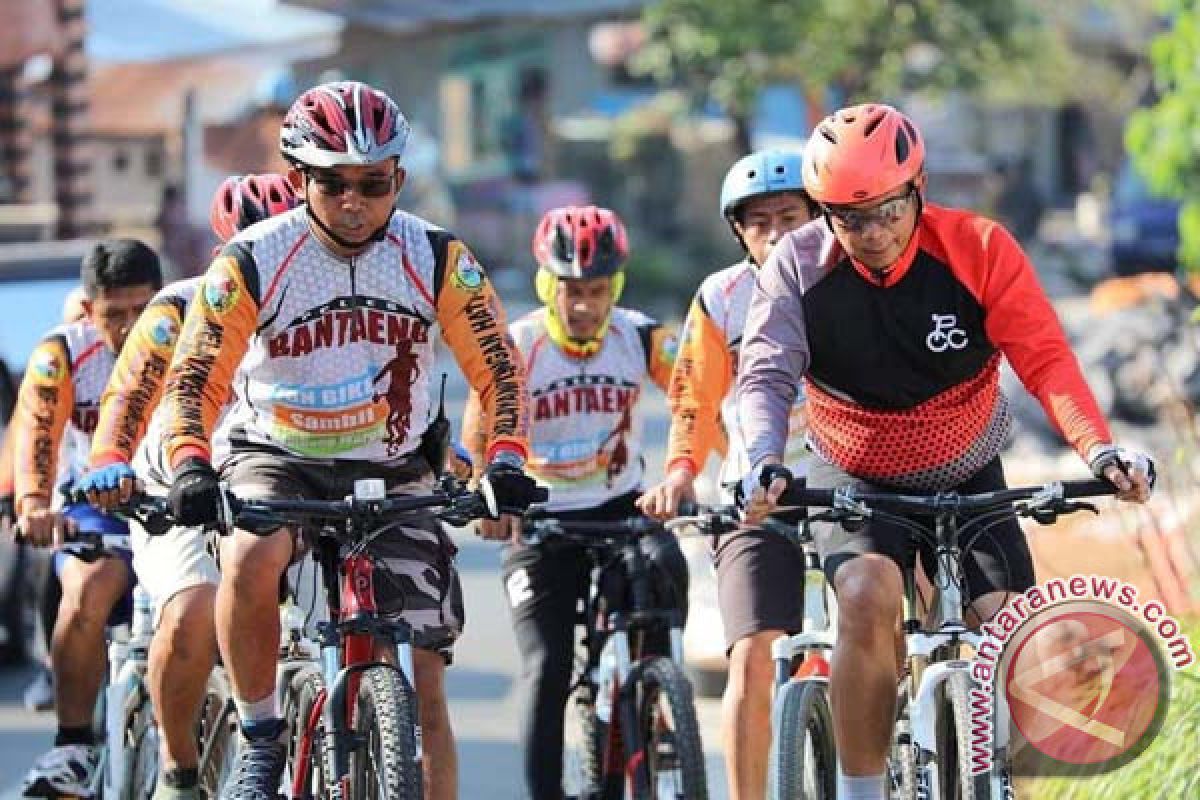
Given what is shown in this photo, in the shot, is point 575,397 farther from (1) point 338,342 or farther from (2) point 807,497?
(2) point 807,497

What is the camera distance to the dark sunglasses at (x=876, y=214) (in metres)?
6.12

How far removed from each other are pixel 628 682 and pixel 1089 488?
209cm

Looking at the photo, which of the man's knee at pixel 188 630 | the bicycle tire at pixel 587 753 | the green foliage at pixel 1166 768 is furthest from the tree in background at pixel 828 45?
the green foliage at pixel 1166 768

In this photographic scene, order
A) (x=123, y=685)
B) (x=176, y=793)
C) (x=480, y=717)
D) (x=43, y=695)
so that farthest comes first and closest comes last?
(x=480, y=717), (x=43, y=695), (x=123, y=685), (x=176, y=793)

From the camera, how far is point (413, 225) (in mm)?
6625

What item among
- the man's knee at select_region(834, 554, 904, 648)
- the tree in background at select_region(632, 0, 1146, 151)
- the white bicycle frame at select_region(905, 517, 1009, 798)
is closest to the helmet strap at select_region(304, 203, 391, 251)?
the man's knee at select_region(834, 554, 904, 648)

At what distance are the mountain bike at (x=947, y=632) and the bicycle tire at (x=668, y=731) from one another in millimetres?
926

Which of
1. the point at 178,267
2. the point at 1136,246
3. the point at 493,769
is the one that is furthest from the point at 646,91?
the point at 493,769

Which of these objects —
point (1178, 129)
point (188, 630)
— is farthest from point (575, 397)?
point (1178, 129)

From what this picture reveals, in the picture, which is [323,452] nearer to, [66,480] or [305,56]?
[66,480]

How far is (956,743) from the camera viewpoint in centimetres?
598

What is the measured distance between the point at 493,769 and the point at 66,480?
2.30 metres

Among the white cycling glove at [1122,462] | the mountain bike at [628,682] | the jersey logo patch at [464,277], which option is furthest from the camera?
the mountain bike at [628,682]

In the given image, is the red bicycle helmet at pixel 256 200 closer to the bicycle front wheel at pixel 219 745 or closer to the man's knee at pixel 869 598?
the bicycle front wheel at pixel 219 745
